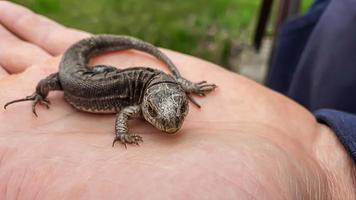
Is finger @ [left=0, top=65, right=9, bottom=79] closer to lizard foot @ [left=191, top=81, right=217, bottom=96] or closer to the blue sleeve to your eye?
lizard foot @ [left=191, top=81, right=217, bottom=96]

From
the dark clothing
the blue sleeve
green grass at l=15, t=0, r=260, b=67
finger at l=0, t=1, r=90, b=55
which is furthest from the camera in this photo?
green grass at l=15, t=0, r=260, b=67

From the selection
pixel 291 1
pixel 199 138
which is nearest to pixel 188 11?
pixel 291 1

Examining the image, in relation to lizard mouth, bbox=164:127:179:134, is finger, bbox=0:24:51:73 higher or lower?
lower

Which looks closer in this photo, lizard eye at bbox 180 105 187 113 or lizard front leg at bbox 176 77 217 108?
lizard eye at bbox 180 105 187 113

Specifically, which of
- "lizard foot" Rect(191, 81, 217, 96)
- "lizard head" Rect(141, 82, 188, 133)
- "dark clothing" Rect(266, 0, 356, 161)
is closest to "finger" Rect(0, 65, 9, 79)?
"lizard head" Rect(141, 82, 188, 133)

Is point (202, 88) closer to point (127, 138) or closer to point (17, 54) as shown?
point (127, 138)

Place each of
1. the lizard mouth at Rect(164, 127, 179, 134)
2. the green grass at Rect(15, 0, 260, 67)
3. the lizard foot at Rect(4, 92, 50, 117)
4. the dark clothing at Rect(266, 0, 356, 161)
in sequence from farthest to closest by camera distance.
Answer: the green grass at Rect(15, 0, 260, 67), the dark clothing at Rect(266, 0, 356, 161), the lizard foot at Rect(4, 92, 50, 117), the lizard mouth at Rect(164, 127, 179, 134)

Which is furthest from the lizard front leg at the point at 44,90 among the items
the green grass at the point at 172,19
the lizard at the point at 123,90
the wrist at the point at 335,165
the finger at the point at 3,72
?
the green grass at the point at 172,19

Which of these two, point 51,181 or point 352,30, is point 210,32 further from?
point 51,181

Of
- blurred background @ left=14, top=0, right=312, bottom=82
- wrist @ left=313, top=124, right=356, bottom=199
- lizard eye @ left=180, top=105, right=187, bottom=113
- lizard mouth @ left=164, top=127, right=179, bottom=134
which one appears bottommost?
blurred background @ left=14, top=0, right=312, bottom=82
